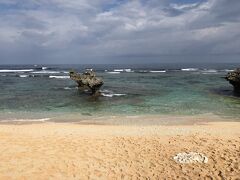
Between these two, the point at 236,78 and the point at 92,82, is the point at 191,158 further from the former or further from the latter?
the point at 236,78

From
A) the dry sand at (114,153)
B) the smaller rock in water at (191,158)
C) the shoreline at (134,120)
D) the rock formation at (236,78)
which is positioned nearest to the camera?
the dry sand at (114,153)

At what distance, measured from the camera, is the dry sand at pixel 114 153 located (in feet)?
33.9

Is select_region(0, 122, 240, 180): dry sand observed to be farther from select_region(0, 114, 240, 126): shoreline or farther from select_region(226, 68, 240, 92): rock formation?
select_region(226, 68, 240, 92): rock formation

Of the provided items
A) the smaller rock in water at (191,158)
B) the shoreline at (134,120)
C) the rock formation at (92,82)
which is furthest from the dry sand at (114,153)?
the rock formation at (92,82)

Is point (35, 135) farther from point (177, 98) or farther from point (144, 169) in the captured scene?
point (177, 98)

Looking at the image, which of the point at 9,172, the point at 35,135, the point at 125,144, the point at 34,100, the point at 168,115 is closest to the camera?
the point at 9,172

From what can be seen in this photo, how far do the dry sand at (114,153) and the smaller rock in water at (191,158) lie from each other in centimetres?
22

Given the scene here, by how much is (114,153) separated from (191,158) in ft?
9.45

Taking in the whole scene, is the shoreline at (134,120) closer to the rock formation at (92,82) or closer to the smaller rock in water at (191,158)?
the smaller rock in water at (191,158)

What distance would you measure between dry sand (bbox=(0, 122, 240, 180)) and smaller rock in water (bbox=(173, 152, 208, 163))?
224mm

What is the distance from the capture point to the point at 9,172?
33.5ft

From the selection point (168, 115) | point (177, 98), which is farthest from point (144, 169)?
point (177, 98)

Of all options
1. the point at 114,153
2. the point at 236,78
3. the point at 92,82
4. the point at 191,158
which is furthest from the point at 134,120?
the point at 236,78

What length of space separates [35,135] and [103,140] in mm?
3328
